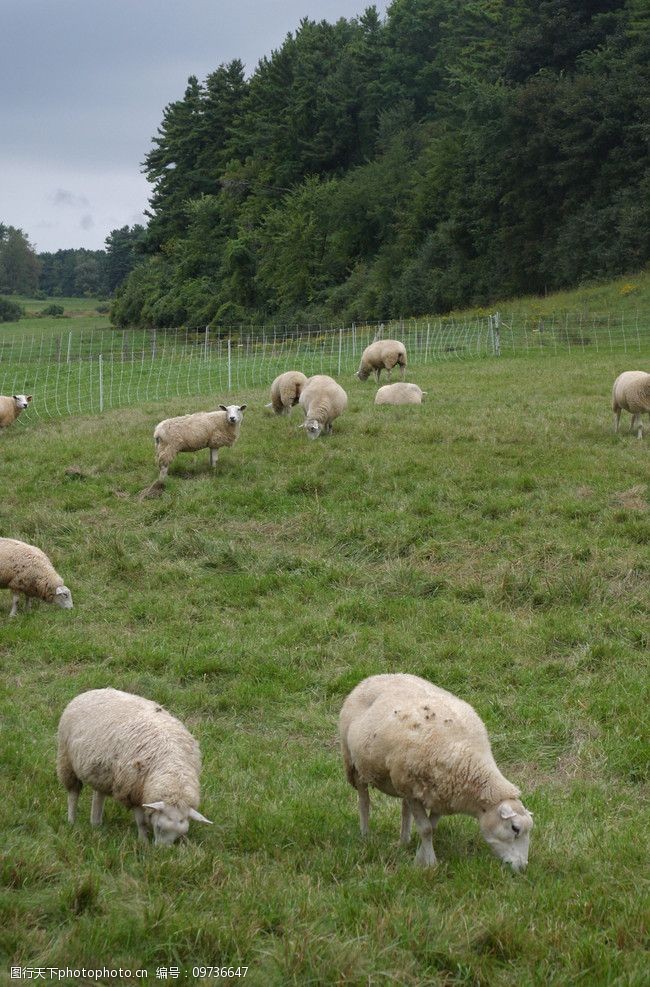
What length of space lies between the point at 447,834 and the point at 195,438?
10.5m

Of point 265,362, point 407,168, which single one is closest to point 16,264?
point 407,168

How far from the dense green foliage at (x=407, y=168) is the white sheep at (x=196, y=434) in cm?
3434

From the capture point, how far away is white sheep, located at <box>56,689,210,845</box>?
566 centimetres

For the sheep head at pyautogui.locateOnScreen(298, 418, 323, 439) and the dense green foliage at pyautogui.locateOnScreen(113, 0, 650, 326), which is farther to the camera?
the dense green foliage at pyautogui.locateOnScreen(113, 0, 650, 326)

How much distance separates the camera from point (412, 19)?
75312 millimetres

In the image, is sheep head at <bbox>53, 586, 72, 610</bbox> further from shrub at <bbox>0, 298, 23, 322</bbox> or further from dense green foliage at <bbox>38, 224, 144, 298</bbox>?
dense green foliage at <bbox>38, 224, 144, 298</bbox>

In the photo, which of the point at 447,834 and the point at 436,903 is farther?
the point at 447,834

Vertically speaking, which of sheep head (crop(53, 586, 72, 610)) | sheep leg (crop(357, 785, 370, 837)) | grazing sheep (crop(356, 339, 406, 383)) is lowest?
sheep leg (crop(357, 785, 370, 837))

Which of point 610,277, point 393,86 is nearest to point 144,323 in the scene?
point 393,86

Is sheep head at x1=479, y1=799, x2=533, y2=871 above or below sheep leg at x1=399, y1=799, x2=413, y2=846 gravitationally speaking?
above

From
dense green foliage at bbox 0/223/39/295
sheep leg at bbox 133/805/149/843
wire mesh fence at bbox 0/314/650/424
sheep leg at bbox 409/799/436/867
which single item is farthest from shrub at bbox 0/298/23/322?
sheep leg at bbox 409/799/436/867

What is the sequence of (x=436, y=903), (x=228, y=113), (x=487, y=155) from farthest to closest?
(x=228, y=113) → (x=487, y=155) → (x=436, y=903)

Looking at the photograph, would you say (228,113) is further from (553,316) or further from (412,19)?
(553,316)

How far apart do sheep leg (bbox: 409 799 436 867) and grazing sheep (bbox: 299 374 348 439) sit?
37.5ft
